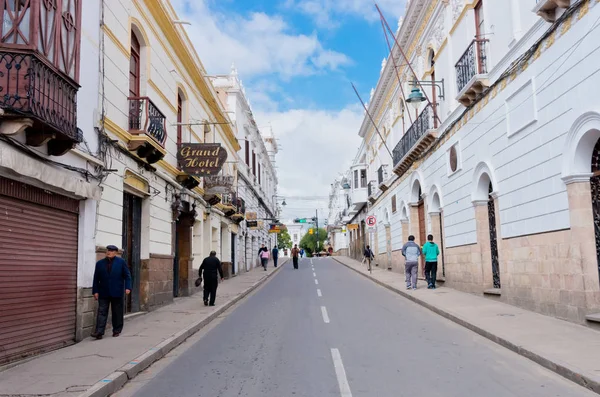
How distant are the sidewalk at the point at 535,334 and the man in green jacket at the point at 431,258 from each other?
289cm

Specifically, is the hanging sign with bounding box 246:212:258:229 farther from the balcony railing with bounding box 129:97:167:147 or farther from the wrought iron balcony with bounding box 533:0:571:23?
the wrought iron balcony with bounding box 533:0:571:23

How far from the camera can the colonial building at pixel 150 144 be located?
425 inches

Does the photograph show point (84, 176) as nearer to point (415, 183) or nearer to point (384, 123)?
point (415, 183)

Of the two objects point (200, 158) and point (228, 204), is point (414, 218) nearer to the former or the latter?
point (228, 204)

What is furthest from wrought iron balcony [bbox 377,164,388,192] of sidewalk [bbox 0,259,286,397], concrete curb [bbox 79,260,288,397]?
concrete curb [bbox 79,260,288,397]

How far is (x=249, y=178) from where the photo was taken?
1373 inches

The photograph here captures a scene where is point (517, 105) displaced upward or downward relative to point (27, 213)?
upward

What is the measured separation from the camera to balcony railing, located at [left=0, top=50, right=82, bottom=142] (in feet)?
22.2

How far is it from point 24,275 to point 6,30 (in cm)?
346

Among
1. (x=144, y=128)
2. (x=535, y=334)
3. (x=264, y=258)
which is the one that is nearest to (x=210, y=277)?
(x=144, y=128)

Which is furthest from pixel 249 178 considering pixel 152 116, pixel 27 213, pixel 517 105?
pixel 27 213

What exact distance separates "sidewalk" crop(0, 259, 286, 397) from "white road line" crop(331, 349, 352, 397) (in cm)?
267

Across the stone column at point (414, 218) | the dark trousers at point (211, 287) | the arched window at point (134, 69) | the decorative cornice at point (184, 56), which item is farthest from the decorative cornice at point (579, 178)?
the stone column at point (414, 218)

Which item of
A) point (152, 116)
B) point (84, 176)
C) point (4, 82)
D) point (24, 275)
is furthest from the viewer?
point (152, 116)
